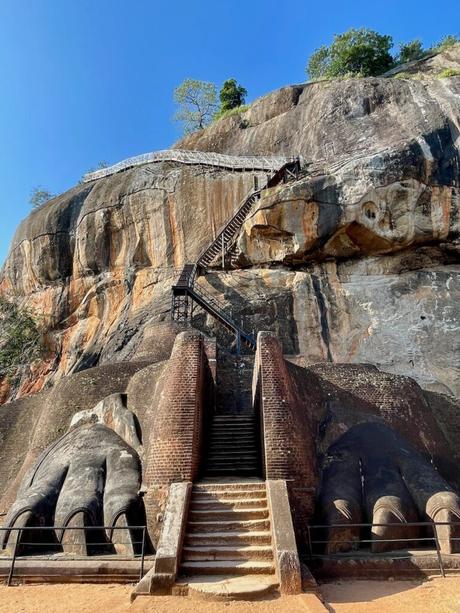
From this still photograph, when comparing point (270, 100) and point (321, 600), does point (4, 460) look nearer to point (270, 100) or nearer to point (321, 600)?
point (321, 600)

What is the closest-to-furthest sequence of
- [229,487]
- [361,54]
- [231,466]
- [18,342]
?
[229,487] → [231,466] → [18,342] → [361,54]

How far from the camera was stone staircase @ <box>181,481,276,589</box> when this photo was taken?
6273 mm

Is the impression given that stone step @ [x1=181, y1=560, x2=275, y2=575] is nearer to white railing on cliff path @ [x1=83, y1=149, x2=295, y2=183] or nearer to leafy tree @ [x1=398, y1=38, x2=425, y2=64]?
white railing on cliff path @ [x1=83, y1=149, x2=295, y2=183]

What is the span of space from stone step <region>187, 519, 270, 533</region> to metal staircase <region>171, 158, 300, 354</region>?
10.6 metres

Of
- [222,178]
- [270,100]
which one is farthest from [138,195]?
[270,100]

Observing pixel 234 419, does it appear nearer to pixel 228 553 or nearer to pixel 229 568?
pixel 228 553

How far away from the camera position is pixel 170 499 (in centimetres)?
743

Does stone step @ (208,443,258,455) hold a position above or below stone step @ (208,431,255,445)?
below

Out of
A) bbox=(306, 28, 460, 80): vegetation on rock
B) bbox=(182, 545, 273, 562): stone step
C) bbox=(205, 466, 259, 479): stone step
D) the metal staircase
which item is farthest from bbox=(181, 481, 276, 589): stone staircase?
bbox=(306, 28, 460, 80): vegetation on rock

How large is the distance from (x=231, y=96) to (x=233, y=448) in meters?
38.8

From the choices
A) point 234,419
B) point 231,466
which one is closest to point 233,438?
point 234,419

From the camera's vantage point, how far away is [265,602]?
18.0 feet

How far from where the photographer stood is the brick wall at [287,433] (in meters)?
8.04

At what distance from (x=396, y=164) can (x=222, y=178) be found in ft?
29.5
